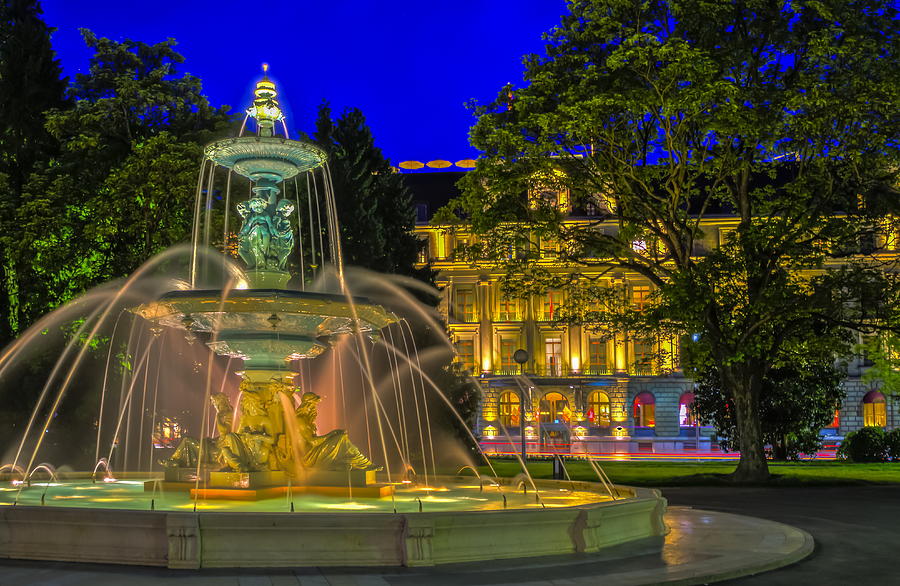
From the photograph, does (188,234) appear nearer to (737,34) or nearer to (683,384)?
(737,34)

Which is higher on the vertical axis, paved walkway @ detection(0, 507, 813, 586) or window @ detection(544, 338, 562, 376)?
window @ detection(544, 338, 562, 376)

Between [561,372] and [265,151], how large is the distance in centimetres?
6342

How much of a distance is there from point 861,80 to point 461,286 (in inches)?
2214

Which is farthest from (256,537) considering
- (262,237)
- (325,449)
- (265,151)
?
(265,151)

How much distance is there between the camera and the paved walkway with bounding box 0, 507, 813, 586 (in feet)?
29.3

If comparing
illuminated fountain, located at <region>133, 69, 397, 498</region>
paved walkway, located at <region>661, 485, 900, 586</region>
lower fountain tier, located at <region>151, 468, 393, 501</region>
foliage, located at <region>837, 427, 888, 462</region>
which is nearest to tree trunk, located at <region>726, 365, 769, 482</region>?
paved walkway, located at <region>661, 485, 900, 586</region>

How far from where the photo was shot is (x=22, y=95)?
36312 mm

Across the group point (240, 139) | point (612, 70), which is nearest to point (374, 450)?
point (612, 70)

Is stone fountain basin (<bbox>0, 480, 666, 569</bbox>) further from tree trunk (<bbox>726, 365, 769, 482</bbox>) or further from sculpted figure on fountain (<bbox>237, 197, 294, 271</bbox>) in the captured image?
tree trunk (<bbox>726, 365, 769, 482</bbox>)

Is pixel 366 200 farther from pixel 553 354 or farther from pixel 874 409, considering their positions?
pixel 874 409

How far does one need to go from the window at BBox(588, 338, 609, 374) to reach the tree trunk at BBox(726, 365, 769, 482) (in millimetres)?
48334

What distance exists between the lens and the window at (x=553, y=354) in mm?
77812

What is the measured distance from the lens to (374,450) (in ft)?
114

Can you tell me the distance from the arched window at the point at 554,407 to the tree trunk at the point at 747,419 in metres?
47.4
